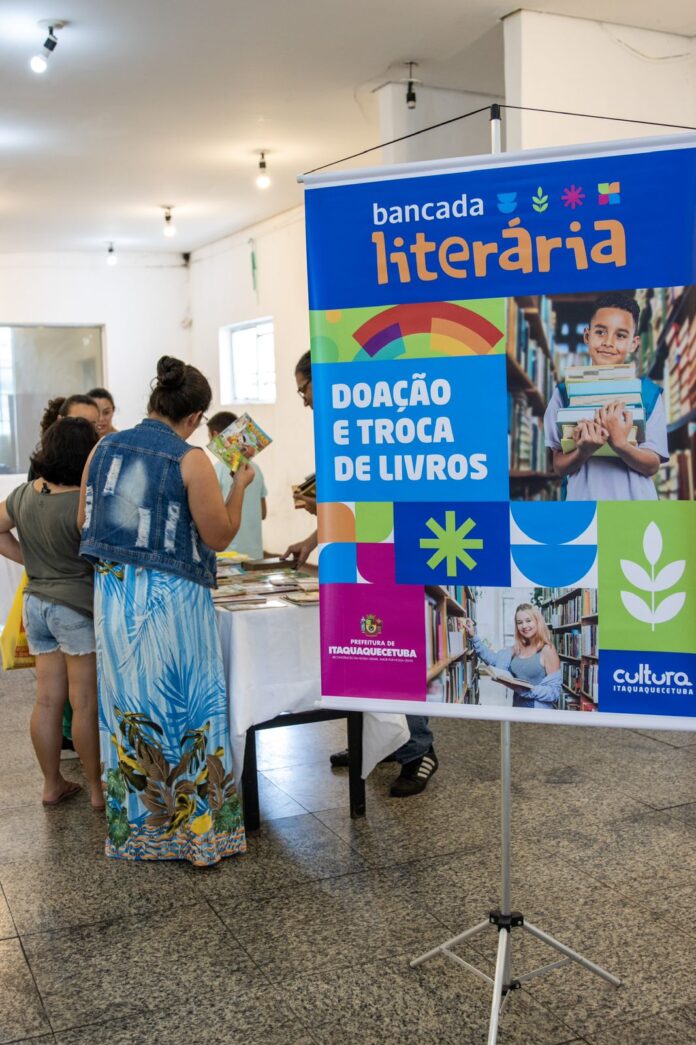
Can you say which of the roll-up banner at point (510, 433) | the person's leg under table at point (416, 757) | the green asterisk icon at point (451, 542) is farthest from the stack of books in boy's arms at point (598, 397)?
the person's leg under table at point (416, 757)

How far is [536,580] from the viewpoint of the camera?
2.10 m

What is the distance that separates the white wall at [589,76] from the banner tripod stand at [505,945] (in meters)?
3.53

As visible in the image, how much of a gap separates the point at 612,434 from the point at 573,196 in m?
0.46

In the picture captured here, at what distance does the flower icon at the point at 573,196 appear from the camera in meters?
2.01

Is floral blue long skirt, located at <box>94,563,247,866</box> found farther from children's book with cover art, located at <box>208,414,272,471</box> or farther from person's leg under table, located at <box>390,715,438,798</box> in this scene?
person's leg under table, located at <box>390,715,438,798</box>

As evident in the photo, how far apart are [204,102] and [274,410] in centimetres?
392

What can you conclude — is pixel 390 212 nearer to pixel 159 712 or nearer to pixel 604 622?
pixel 604 622

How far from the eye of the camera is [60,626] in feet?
11.4

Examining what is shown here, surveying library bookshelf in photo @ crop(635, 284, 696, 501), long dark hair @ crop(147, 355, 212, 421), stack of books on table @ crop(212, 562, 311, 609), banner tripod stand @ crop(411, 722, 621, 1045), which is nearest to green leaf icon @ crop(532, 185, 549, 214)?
library bookshelf in photo @ crop(635, 284, 696, 501)

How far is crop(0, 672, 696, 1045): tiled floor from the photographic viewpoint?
2270mm

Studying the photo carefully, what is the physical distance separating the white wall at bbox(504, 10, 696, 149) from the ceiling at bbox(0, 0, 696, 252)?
0.31 feet

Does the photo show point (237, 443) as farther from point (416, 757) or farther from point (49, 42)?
point (49, 42)

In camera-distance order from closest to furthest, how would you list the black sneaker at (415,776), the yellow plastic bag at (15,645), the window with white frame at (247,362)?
the black sneaker at (415,776) < the yellow plastic bag at (15,645) < the window with white frame at (247,362)

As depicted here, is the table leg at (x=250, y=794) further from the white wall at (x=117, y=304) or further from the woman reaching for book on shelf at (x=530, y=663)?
the white wall at (x=117, y=304)
